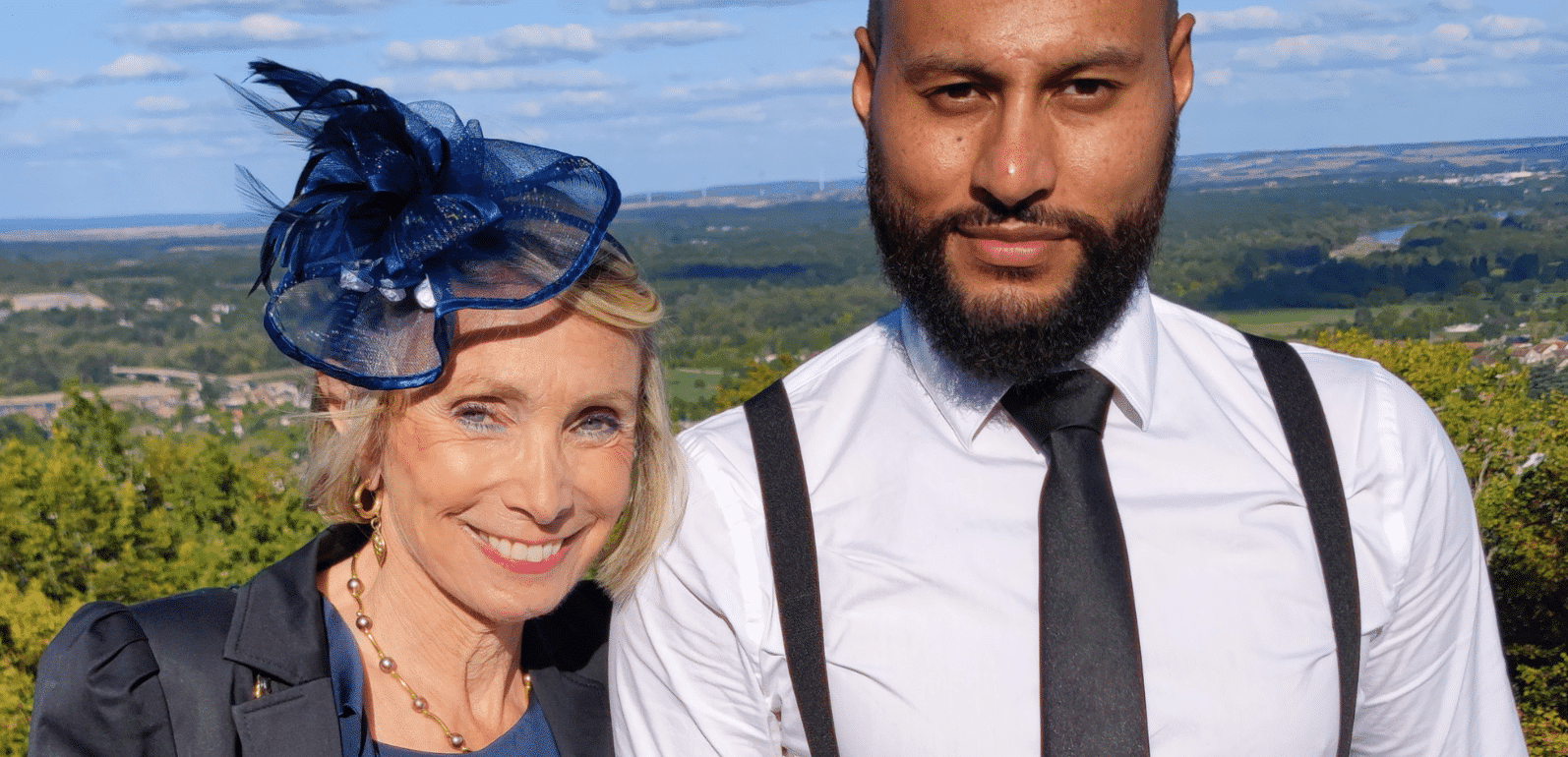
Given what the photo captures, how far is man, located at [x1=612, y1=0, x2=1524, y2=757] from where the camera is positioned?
1890mm

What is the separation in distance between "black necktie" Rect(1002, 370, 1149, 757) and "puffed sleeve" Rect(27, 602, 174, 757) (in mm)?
1582

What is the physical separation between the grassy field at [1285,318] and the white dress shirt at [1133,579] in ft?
129

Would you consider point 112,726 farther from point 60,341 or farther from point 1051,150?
point 60,341

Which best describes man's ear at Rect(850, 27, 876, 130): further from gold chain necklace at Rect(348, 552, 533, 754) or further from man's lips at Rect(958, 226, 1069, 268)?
gold chain necklace at Rect(348, 552, 533, 754)

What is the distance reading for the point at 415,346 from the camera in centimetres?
226

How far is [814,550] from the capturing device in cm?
197

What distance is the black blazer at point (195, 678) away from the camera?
2.20m

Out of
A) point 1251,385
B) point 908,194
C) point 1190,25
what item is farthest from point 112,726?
point 1190,25

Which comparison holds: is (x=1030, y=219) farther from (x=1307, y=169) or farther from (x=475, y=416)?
(x=1307, y=169)

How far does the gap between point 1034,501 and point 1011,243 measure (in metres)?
0.43

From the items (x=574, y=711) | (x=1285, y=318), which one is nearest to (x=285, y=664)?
(x=574, y=711)

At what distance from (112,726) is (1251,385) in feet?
6.95

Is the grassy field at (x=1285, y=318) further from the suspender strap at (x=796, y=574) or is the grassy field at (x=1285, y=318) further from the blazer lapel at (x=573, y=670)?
the suspender strap at (x=796, y=574)

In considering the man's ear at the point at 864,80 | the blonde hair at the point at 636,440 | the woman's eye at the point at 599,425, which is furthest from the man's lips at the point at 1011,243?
the woman's eye at the point at 599,425
